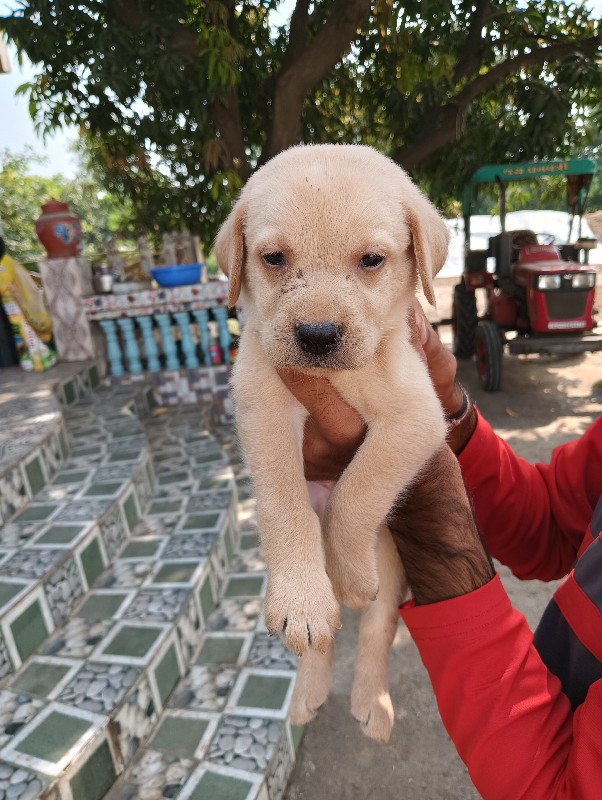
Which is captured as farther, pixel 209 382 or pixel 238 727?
pixel 209 382

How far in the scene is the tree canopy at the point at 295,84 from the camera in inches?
213

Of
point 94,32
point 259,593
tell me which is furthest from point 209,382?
point 94,32

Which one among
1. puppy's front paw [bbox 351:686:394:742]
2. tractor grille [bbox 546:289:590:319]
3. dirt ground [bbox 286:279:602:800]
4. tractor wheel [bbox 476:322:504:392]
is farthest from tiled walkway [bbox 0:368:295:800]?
tractor grille [bbox 546:289:590:319]

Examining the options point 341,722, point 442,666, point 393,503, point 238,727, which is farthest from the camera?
point 341,722

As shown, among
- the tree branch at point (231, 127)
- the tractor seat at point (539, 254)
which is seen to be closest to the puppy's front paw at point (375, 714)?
the tree branch at point (231, 127)

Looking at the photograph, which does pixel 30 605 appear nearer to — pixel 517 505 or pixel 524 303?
pixel 517 505

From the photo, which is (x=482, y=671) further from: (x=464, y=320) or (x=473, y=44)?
(x=464, y=320)

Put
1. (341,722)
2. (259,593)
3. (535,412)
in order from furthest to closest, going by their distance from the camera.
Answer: (535,412) → (259,593) → (341,722)

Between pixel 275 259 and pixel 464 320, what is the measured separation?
8.23 meters

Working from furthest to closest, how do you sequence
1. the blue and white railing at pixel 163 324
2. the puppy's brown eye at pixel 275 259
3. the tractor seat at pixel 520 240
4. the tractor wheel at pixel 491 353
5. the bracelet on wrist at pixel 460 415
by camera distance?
the tractor seat at pixel 520 240, the tractor wheel at pixel 491 353, the blue and white railing at pixel 163 324, the bracelet on wrist at pixel 460 415, the puppy's brown eye at pixel 275 259

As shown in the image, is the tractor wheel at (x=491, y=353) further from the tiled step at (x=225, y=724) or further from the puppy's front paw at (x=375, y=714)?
the puppy's front paw at (x=375, y=714)

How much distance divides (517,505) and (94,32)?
653cm

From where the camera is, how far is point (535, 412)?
6746 mm

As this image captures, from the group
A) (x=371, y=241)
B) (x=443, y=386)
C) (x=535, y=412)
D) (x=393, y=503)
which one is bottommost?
(x=535, y=412)
